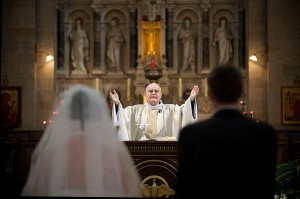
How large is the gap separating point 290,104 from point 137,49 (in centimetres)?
483

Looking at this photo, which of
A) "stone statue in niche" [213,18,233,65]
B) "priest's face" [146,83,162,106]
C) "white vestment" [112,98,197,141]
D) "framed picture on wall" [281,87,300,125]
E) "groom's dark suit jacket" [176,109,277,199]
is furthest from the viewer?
"stone statue in niche" [213,18,233,65]

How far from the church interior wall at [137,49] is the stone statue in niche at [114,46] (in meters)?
0.13

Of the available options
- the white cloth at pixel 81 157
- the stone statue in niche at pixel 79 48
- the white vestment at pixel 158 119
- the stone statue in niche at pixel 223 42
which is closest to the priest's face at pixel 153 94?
the white vestment at pixel 158 119

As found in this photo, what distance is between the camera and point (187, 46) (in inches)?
719

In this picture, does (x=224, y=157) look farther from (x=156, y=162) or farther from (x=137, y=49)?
(x=137, y=49)

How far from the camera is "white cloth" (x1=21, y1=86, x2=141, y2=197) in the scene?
4.72 meters

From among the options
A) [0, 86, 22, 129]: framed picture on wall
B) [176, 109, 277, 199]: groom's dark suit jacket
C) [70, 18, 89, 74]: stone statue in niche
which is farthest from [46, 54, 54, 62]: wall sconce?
[176, 109, 277, 199]: groom's dark suit jacket

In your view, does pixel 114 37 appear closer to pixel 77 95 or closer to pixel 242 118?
pixel 77 95

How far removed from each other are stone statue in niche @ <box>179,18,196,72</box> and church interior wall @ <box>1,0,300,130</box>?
0.14m

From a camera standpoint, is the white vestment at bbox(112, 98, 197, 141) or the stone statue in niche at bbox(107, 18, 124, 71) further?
the stone statue in niche at bbox(107, 18, 124, 71)

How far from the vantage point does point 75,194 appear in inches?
186

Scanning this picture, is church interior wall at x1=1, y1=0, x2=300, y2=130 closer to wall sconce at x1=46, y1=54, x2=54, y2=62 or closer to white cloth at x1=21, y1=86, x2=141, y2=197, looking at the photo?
wall sconce at x1=46, y1=54, x2=54, y2=62

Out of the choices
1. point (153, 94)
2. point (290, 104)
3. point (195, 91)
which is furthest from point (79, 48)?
Answer: point (195, 91)

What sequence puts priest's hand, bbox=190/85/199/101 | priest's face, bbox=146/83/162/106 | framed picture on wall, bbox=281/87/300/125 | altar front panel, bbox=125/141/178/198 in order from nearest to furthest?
1. altar front panel, bbox=125/141/178/198
2. priest's hand, bbox=190/85/199/101
3. priest's face, bbox=146/83/162/106
4. framed picture on wall, bbox=281/87/300/125
